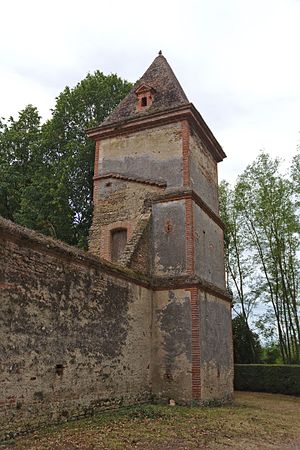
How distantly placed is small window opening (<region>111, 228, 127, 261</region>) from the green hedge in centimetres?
1116

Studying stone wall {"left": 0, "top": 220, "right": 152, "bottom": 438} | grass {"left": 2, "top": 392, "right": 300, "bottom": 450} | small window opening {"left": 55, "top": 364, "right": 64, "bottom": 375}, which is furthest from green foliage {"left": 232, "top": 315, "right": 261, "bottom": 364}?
small window opening {"left": 55, "top": 364, "right": 64, "bottom": 375}

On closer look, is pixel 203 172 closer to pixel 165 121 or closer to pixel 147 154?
pixel 147 154

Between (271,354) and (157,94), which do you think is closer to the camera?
(157,94)

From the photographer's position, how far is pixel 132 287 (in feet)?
41.4

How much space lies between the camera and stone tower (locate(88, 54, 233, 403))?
13.3 m

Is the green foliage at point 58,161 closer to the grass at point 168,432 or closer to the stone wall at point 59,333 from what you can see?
the stone wall at point 59,333

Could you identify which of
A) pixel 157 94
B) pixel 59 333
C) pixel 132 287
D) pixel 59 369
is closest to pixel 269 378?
pixel 132 287

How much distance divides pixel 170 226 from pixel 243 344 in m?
14.0

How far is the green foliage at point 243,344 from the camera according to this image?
997 inches

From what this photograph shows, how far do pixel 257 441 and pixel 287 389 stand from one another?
13.4 meters

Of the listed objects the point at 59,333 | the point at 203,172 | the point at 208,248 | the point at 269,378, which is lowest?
the point at 269,378

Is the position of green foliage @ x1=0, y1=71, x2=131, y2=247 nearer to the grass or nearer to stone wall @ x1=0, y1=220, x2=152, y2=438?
stone wall @ x1=0, y1=220, x2=152, y2=438

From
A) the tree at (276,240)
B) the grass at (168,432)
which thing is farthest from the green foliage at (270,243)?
the grass at (168,432)

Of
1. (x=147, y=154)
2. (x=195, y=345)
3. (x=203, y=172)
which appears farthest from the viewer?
(x=203, y=172)
